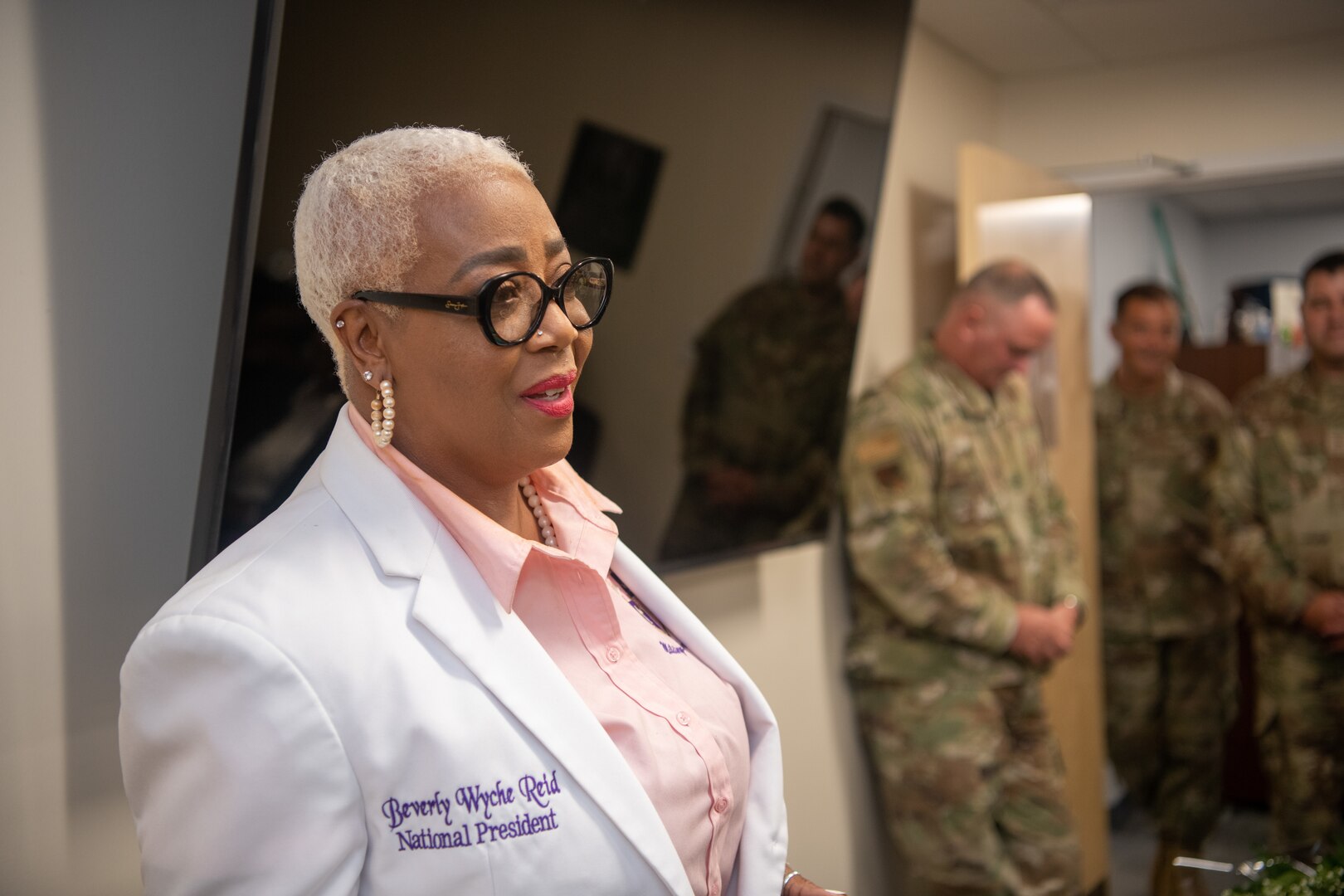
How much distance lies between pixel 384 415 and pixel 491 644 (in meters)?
0.23

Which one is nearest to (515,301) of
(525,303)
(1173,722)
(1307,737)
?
(525,303)

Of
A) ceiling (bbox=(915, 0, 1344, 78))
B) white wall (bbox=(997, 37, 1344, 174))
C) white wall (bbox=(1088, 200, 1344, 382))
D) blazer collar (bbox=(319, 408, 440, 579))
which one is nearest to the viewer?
blazer collar (bbox=(319, 408, 440, 579))

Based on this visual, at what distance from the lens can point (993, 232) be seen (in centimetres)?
320

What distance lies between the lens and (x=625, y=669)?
1084 millimetres

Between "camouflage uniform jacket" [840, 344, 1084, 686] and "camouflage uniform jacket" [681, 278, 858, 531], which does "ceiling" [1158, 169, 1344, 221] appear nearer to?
"camouflage uniform jacket" [840, 344, 1084, 686]

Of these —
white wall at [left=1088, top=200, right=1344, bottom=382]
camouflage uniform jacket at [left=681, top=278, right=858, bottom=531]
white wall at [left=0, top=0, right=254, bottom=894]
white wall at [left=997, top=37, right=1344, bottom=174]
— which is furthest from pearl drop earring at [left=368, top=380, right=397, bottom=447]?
white wall at [left=1088, top=200, right=1344, bottom=382]

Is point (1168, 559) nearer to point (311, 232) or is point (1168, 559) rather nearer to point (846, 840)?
point (846, 840)

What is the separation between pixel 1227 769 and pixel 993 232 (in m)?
2.74

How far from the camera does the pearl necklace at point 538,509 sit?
1.20 m

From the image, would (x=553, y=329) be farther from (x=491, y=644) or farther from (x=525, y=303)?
(x=491, y=644)

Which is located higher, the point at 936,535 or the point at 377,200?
the point at 377,200

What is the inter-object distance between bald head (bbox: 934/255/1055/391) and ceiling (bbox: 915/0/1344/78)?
0.92 m

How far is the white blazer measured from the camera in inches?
32.8

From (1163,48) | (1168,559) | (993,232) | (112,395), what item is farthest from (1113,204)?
(112,395)
